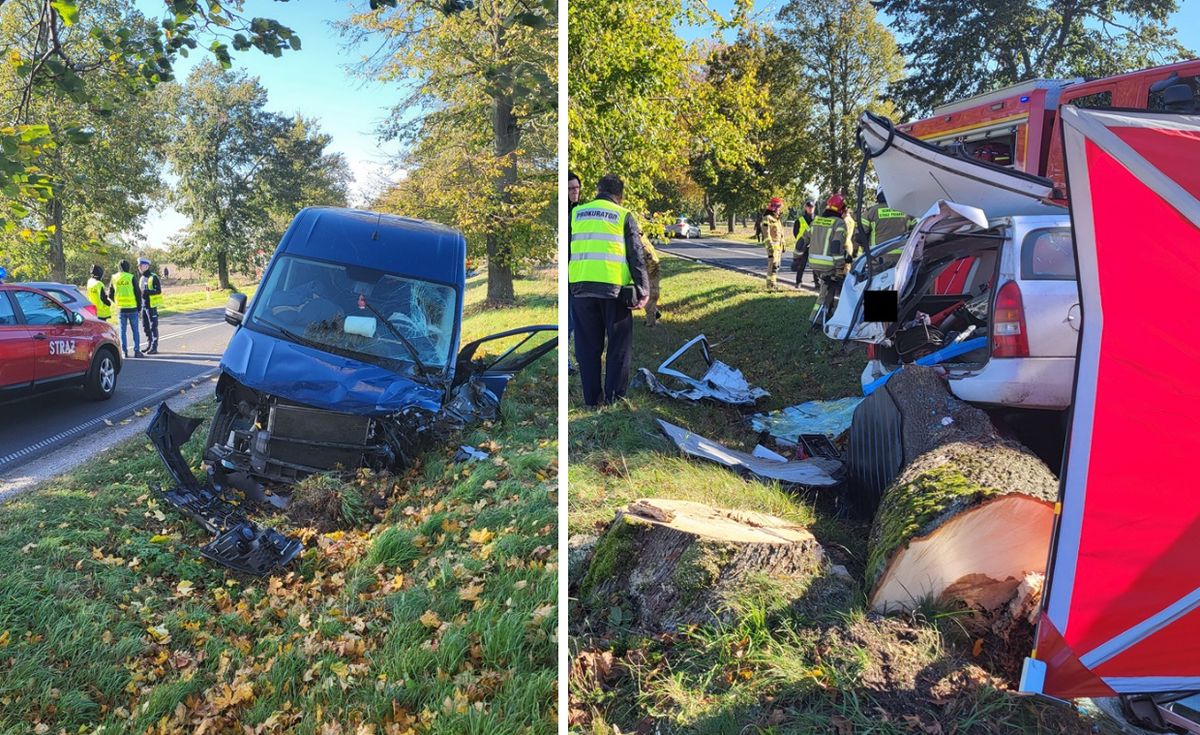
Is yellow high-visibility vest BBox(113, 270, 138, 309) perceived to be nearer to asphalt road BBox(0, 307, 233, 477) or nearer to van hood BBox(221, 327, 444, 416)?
asphalt road BBox(0, 307, 233, 477)

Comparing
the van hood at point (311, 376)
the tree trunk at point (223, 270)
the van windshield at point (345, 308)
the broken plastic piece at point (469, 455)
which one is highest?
the tree trunk at point (223, 270)

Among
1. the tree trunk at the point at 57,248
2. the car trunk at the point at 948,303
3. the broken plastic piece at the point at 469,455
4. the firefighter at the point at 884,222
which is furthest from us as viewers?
the firefighter at the point at 884,222

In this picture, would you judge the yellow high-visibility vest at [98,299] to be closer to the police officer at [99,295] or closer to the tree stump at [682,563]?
the police officer at [99,295]

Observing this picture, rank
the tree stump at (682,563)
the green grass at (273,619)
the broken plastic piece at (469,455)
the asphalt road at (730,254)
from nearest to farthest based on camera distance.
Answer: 1. the green grass at (273,619)
2. the broken plastic piece at (469,455)
3. the tree stump at (682,563)
4. the asphalt road at (730,254)

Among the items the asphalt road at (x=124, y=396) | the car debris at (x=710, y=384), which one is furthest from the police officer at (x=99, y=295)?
the car debris at (x=710, y=384)

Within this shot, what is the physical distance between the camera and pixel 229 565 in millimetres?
1337

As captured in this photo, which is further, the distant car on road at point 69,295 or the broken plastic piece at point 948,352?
the broken plastic piece at point 948,352

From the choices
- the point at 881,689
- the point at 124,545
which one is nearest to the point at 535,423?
the point at 124,545

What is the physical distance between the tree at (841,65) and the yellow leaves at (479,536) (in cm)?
190

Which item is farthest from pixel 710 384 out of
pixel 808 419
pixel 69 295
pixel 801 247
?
pixel 801 247

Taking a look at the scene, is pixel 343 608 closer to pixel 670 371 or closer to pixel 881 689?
pixel 881 689

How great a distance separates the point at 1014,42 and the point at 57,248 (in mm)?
2893

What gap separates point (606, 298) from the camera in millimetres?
2566

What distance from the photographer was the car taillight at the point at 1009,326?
2.22m
